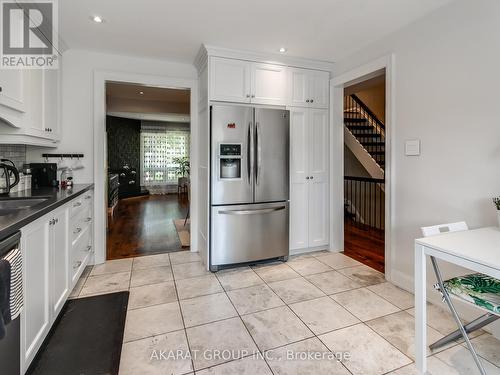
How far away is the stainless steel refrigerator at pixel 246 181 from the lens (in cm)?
295

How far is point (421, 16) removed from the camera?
2.39 meters

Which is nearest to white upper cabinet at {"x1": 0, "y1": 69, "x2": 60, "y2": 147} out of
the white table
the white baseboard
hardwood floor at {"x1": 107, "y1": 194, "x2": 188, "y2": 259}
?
hardwood floor at {"x1": 107, "y1": 194, "x2": 188, "y2": 259}

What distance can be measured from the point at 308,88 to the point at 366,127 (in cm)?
313

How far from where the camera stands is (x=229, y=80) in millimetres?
3023

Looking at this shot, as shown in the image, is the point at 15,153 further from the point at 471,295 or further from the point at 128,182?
the point at 128,182

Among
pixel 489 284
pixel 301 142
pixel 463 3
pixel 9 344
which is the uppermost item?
pixel 463 3

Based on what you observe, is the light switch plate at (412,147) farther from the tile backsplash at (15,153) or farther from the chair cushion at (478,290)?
the tile backsplash at (15,153)

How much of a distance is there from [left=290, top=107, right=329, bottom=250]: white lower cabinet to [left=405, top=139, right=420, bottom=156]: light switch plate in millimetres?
1121

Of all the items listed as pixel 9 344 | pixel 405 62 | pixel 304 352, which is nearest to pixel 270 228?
pixel 304 352

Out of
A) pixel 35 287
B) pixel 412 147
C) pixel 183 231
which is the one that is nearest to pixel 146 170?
pixel 183 231

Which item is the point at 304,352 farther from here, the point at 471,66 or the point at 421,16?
the point at 421,16

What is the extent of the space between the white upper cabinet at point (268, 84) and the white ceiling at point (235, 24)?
8.3 inches

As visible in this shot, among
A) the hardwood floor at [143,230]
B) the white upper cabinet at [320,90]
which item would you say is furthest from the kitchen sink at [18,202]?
the white upper cabinet at [320,90]

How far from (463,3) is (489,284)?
2.07m
